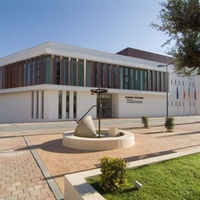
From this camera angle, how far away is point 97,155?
764 centimetres

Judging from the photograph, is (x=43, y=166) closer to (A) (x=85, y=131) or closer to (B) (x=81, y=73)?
(A) (x=85, y=131)

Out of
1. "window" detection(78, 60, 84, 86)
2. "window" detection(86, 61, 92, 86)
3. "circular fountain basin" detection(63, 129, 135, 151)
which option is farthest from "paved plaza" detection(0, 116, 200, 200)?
"window" detection(86, 61, 92, 86)

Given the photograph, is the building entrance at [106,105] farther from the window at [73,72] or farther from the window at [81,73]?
the window at [73,72]

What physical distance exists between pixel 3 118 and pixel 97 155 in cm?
2892

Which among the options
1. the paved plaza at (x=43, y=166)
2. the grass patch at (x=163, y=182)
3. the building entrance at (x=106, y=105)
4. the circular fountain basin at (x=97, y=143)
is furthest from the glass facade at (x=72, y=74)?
the grass patch at (x=163, y=182)

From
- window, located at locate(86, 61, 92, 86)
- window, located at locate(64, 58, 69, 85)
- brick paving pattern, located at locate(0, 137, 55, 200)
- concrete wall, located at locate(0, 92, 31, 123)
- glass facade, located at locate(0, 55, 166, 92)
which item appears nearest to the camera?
brick paving pattern, located at locate(0, 137, 55, 200)

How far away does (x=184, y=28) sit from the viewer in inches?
319

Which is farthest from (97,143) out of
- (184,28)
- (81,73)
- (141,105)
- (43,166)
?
(141,105)

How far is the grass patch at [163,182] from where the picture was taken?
12.1 ft

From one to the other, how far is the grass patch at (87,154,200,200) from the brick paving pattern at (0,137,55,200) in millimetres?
1323

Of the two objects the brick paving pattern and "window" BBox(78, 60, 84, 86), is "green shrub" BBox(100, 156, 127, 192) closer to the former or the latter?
the brick paving pattern

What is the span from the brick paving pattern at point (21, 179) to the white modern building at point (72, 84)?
18256mm

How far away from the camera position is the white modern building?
25562 millimetres

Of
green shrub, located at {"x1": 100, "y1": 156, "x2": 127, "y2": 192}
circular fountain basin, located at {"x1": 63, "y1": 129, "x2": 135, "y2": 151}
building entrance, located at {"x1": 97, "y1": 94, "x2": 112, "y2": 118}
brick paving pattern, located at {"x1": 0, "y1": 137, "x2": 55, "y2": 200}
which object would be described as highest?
building entrance, located at {"x1": 97, "y1": 94, "x2": 112, "y2": 118}
